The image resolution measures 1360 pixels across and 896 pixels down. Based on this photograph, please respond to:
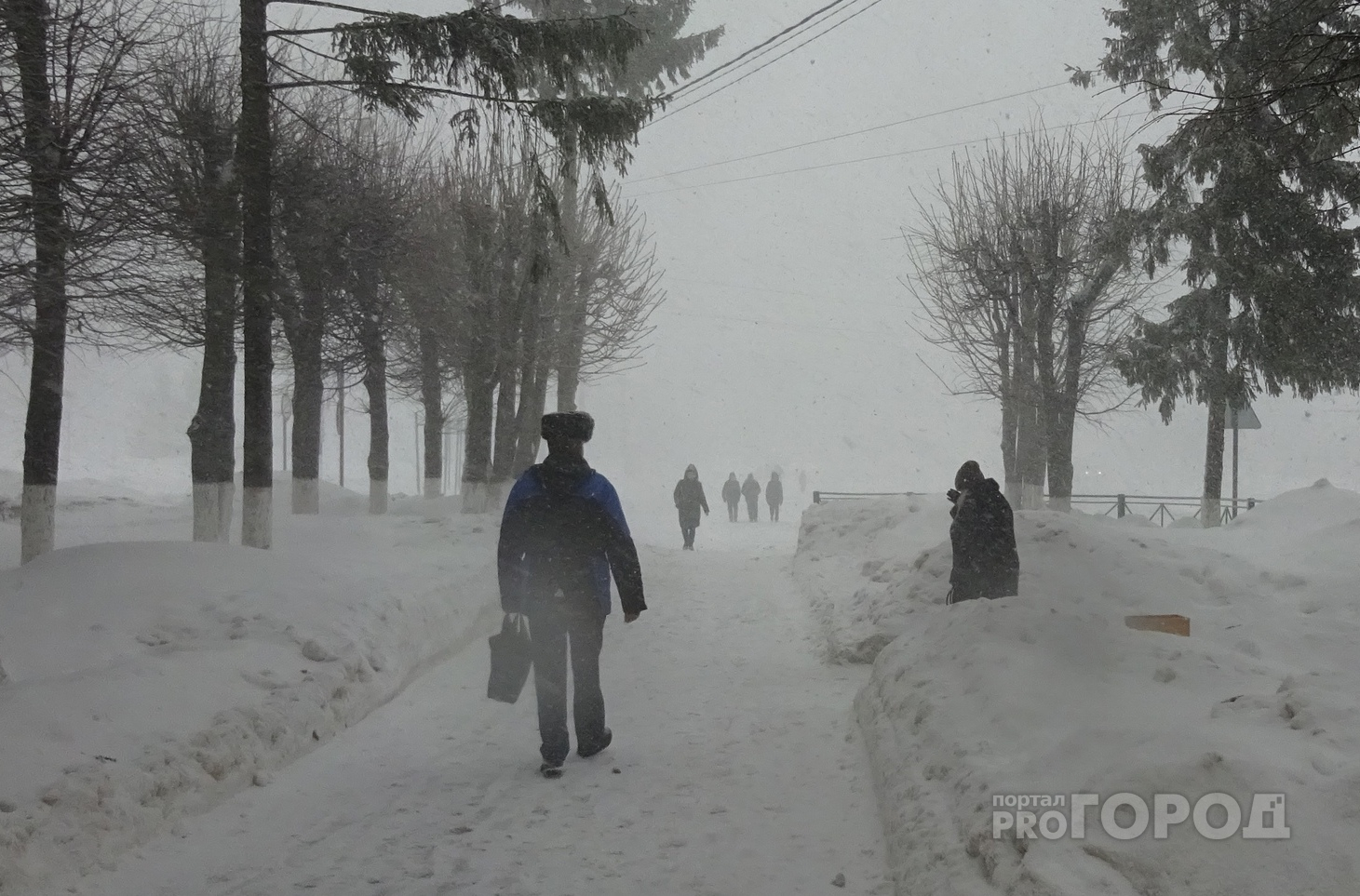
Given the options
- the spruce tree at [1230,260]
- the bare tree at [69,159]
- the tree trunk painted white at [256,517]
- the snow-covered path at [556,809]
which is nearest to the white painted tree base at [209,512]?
the tree trunk painted white at [256,517]

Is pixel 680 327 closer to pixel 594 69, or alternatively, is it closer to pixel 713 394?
pixel 713 394

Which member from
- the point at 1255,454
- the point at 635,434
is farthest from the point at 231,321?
the point at 635,434

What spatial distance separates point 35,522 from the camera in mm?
8812

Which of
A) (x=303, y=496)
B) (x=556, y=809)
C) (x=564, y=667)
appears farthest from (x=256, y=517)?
(x=303, y=496)

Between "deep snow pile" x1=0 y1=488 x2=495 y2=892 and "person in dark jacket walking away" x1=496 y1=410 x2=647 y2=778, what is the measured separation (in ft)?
5.10

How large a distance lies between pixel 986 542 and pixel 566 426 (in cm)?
363

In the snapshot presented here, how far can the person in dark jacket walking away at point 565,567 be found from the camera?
17.4 feet

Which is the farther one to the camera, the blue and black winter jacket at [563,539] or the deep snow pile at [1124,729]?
the blue and black winter jacket at [563,539]

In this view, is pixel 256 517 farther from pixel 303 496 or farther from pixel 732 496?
pixel 732 496

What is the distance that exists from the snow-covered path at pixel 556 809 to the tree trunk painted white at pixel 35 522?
4.38 m

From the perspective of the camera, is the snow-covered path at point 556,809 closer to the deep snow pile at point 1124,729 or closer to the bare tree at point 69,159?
the deep snow pile at point 1124,729

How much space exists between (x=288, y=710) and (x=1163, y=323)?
14.1m

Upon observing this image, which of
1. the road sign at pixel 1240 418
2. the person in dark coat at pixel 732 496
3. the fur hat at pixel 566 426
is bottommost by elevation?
the person in dark coat at pixel 732 496

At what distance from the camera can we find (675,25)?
20516mm
